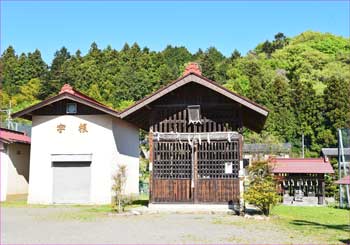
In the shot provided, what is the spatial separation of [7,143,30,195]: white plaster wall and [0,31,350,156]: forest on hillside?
97.6ft

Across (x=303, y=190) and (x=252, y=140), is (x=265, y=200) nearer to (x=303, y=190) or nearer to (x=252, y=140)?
(x=303, y=190)

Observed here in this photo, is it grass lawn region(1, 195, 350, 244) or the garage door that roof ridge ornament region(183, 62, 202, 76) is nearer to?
grass lawn region(1, 195, 350, 244)

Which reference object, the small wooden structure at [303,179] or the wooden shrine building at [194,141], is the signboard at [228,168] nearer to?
the wooden shrine building at [194,141]

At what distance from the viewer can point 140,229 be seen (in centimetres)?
1005

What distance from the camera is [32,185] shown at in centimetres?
1875

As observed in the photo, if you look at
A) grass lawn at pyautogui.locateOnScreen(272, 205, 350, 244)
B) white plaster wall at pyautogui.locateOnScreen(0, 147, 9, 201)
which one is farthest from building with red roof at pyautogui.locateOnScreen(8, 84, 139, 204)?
grass lawn at pyautogui.locateOnScreen(272, 205, 350, 244)

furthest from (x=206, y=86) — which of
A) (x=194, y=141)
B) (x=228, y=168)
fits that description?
(x=228, y=168)

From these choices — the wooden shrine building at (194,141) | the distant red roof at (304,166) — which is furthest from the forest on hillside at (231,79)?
the wooden shrine building at (194,141)

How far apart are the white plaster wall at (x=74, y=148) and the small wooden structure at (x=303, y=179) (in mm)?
7920

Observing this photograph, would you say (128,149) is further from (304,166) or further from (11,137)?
(304,166)

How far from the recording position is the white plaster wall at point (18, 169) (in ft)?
64.4

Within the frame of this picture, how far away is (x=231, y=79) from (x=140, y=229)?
5858 cm

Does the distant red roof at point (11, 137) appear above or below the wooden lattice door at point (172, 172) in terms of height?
above

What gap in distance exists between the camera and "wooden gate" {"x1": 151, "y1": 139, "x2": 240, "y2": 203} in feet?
49.9
